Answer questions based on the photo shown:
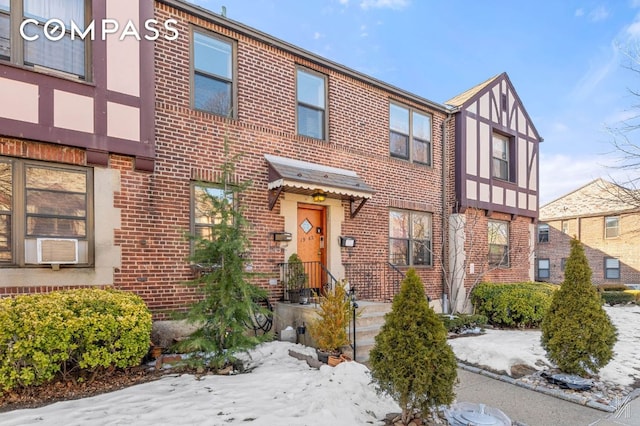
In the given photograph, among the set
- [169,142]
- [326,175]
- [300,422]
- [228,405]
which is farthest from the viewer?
[326,175]

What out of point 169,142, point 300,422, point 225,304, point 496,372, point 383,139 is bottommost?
point 496,372

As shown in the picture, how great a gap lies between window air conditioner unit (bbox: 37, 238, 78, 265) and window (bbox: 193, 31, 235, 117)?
10.6 feet

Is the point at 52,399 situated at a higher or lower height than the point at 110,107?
lower

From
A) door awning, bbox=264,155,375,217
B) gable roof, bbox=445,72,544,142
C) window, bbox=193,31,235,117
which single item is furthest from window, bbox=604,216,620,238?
window, bbox=193,31,235,117

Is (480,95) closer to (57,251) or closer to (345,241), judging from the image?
(345,241)

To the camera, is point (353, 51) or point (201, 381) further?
point (353, 51)

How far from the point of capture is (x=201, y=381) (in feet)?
16.1

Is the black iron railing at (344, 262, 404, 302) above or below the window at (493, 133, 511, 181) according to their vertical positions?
below

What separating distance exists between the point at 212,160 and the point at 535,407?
6.30 metres

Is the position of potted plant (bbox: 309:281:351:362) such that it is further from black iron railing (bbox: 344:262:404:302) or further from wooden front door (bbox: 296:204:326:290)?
black iron railing (bbox: 344:262:404:302)

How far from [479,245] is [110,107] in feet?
34.1

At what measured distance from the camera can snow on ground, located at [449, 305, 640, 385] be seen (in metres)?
5.84

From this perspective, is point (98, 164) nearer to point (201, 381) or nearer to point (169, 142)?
point (169, 142)

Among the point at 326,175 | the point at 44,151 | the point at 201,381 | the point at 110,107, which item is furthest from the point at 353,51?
the point at 201,381
